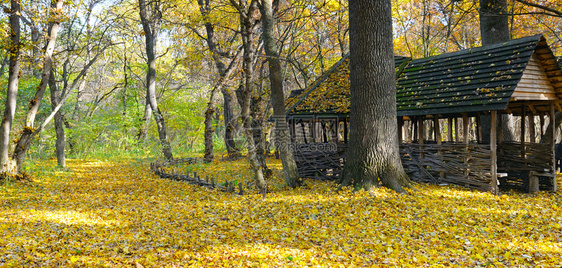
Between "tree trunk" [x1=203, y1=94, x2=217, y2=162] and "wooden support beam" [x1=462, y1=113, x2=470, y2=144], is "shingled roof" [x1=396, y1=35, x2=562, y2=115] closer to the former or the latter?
"wooden support beam" [x1=462, y1=113, x2=470, y2=144]

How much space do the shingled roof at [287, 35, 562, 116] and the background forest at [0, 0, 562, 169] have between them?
437 cm

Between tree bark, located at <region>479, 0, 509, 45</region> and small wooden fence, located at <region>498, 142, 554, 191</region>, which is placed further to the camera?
tree bark, located at <region>479, 0, 509, 45</region>

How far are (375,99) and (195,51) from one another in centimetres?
1030

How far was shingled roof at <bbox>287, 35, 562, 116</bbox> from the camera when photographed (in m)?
9.26

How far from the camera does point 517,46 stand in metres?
9.82

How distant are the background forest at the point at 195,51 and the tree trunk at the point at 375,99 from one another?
19.6ft

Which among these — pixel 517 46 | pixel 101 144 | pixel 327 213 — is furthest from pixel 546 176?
pixel 101 144

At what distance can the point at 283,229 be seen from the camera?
6.29 m

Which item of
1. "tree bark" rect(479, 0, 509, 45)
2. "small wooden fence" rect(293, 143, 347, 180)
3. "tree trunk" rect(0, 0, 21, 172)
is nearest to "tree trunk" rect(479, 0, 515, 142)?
"tree bark" rect(479, 0, 509, 45)

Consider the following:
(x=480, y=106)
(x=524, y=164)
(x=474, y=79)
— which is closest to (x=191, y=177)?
(x=480, y=106)

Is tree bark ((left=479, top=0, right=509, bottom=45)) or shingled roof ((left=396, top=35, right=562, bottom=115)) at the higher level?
tree bark ((left=479, top=0, right=509, bottom=45))

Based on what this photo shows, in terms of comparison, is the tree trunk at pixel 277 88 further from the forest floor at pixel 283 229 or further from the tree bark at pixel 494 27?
the tree bark at pixel 494 27

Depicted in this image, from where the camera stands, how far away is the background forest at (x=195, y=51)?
53.0 feet

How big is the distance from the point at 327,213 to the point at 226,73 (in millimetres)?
10099
